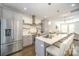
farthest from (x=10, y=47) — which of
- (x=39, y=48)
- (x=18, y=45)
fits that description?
(x=39, y=48)

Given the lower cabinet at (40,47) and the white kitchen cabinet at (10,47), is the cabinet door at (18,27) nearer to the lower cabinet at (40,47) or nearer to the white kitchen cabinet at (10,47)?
the white kitchen cabinet at (10,47)

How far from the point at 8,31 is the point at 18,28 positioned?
8.3 inches

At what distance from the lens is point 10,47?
1807 millimetres

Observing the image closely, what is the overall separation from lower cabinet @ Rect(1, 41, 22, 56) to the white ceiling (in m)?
0.73

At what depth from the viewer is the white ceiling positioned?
1.66 m

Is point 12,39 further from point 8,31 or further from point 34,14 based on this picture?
point 34,14

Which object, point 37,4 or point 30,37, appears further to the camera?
point 30,37

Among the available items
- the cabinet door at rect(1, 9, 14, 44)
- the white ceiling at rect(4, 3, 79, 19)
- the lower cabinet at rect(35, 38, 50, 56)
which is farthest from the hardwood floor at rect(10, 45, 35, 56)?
the white ceiling at rect(4, 3, 79, 19)

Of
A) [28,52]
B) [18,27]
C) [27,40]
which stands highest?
[18,27]

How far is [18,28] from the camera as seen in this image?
71.2 inches

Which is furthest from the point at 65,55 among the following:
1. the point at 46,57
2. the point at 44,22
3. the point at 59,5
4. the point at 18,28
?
the point at 18,28

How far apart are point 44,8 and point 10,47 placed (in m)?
1.10

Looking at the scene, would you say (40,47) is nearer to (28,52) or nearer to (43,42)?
(43,42)

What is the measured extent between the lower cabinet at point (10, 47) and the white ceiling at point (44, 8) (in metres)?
0.73
